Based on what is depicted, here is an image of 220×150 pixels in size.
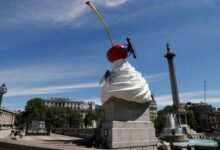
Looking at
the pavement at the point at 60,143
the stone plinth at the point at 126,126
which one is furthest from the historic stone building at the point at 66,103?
the stone plinth at the point at 126,126

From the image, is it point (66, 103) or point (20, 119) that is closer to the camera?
point (20, 119)

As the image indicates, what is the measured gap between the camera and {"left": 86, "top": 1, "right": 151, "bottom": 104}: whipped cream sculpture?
14602mm

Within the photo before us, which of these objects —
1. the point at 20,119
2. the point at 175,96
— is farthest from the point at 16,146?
the point at 20,119

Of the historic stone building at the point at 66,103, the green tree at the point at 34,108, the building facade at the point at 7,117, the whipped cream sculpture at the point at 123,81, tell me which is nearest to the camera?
the whipped cream sculpture at the point at 123,81

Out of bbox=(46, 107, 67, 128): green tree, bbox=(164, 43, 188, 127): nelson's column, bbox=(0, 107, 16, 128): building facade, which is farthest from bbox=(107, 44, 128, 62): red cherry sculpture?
bbox=(0, 107, 16, 128): building facade

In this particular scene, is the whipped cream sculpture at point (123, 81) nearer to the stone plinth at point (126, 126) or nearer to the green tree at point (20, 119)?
the stone plinth at point (126, 126)

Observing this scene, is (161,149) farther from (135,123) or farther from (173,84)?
(173,84)

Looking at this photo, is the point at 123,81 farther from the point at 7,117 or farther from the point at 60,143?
the point at 7,117

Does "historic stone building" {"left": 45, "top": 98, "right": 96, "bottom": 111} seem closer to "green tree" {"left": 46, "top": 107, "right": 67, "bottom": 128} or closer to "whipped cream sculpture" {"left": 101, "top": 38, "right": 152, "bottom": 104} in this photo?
"green tree" {"left": 46, "top": 107, "right": 67, "bottom": 128}

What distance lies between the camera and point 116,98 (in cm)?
1452

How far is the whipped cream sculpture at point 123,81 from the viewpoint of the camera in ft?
47.9

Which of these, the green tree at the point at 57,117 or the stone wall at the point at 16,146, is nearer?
the stone wall at the point at 16,146

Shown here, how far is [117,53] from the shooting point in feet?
54.1

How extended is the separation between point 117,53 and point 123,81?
2.59 m
